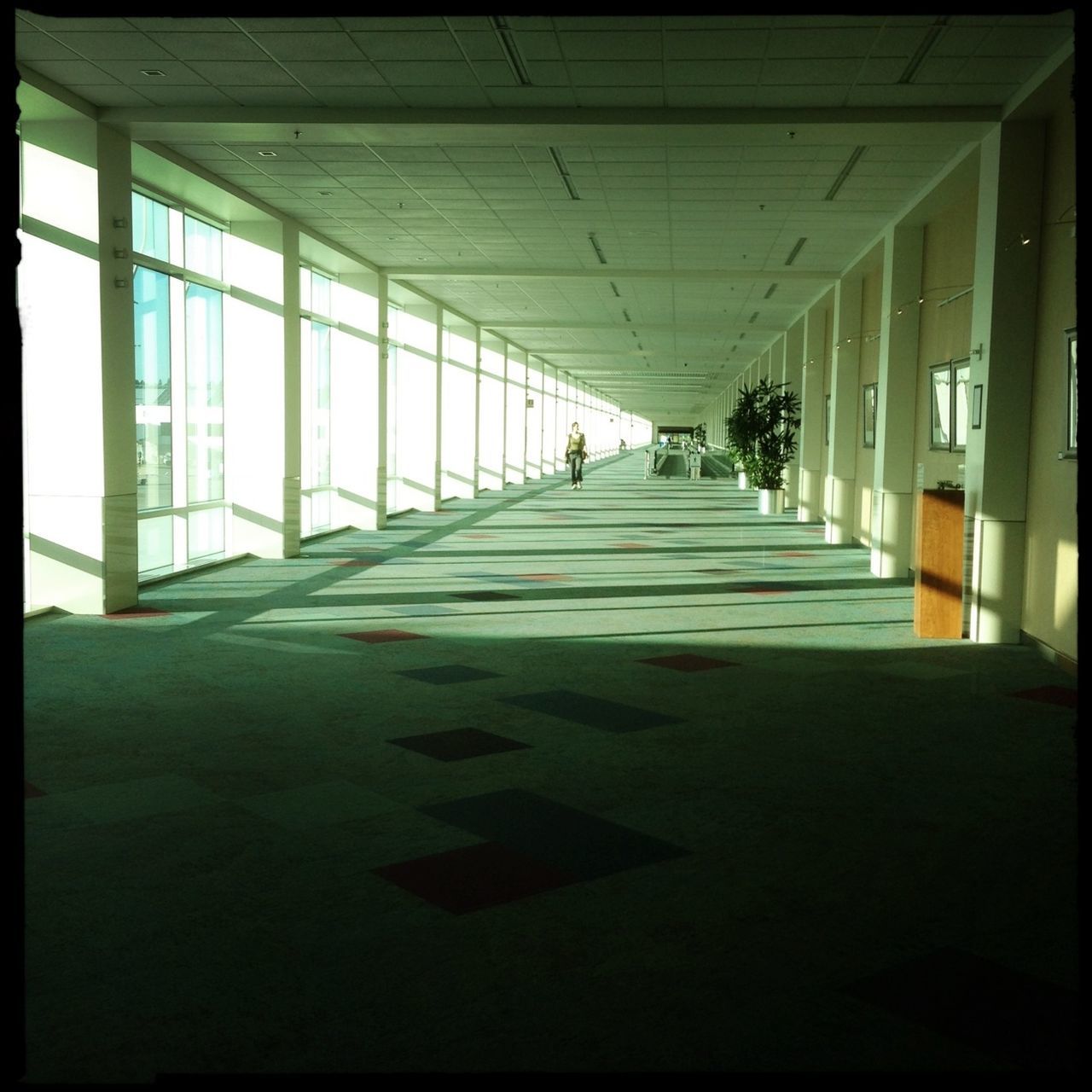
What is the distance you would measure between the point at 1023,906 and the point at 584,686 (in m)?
3.59

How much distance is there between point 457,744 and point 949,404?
798 centimetres

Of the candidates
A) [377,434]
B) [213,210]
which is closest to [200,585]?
[213,210]

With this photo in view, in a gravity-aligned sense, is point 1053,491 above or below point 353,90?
below

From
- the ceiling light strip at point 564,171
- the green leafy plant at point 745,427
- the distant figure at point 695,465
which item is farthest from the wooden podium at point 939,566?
the distant figure at point 695,465

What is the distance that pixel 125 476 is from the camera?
9.95 m

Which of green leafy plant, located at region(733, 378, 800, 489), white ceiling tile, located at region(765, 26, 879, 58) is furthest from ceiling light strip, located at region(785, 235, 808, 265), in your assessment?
white ceiling tile, located at region(765, 26, 879, 58)

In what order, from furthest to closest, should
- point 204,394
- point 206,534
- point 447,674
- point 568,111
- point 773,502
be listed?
point 773,502 < point 206,534 < point 204,394 < point 568,111 < point 447,674

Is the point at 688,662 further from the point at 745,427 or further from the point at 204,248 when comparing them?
the point at 745,427

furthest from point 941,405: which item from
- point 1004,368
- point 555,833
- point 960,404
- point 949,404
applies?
point 555,833

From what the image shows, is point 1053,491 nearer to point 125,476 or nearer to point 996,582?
point 996,582

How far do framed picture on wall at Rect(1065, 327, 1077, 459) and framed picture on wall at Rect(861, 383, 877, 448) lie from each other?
8306 millimetres

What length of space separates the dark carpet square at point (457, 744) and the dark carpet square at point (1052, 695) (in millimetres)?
3259

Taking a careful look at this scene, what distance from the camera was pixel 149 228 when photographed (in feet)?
39.2

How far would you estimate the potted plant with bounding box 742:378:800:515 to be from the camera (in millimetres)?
22562
